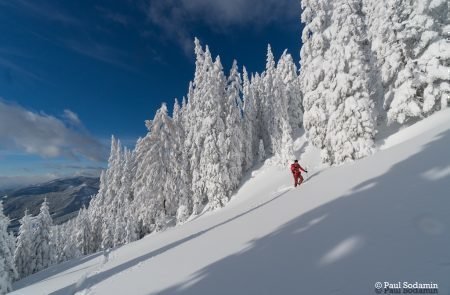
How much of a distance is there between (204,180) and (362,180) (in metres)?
26.6

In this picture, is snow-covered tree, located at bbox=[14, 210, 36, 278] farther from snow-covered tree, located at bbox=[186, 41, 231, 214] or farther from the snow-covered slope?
the snow-covered slope

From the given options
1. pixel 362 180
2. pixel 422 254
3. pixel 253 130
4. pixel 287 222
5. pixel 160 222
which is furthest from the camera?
pixel 253 130

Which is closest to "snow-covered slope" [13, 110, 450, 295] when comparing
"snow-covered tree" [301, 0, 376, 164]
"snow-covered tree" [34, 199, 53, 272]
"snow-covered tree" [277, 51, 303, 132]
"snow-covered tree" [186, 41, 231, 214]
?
"snow-covered tree" [301, 0, 376, 164]

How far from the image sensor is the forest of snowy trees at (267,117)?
786 inches

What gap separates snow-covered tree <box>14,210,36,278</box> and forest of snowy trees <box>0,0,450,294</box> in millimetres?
131

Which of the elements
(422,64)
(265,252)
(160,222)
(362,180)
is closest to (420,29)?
(422,64)

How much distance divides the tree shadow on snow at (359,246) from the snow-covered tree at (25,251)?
1559 inches

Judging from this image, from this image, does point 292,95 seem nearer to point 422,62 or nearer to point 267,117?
point 267,117

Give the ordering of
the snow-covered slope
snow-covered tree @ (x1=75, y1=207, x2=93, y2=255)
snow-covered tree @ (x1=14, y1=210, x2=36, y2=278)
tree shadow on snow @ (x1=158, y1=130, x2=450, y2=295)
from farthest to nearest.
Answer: snow-covered tree @ (x1=75, y1=207, x2=93, y2=255)
snow-covered tree @ (x1=14, y1=210, x2=36, y2=278)
the snow-covered slope
tree shadow on snow @ (x1=158, y1=130, x2=450, y2=295)

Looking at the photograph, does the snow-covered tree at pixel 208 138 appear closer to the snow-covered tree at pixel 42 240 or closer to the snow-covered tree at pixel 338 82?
the snow-covered tree at pixel 338 82

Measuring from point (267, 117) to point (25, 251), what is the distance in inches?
1608

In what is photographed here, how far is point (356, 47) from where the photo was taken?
2162 centimetres

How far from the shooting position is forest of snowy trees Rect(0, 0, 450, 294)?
65.5 ft

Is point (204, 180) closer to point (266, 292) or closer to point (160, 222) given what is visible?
point (160, 222)
